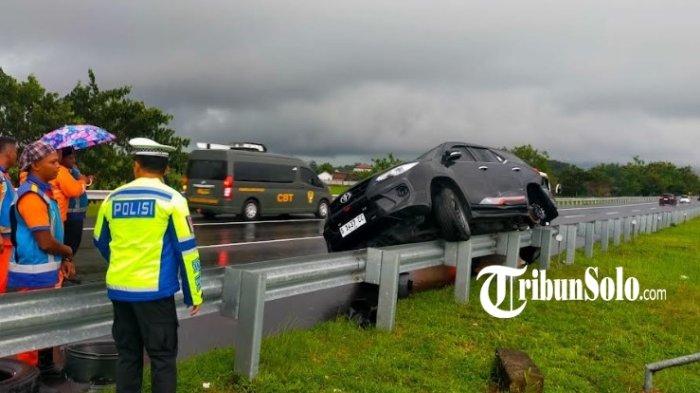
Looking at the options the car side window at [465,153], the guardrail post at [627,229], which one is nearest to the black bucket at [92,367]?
the car side window at [465,153]

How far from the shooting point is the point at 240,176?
60.1ft

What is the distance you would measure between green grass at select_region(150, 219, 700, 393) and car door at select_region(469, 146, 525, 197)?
1584 millimetres

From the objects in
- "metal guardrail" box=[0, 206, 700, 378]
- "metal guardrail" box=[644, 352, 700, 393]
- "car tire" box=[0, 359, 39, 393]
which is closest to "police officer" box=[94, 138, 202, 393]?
"metal guardrail" box=[0, 206, 700, 378]

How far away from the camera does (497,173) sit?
307 inches

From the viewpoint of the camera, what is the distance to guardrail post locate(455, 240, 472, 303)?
6496mm

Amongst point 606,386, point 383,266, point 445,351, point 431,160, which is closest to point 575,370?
point 606,386

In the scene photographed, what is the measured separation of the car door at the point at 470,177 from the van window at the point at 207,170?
1175 cm

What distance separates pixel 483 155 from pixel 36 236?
233 inches

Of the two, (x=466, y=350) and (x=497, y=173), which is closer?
(x=466, y=350)

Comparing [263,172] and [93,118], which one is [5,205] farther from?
[93,118]

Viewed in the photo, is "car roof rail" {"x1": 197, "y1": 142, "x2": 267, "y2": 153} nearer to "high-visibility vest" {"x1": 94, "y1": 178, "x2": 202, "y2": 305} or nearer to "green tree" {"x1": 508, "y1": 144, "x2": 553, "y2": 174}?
"high-visibility vest" {"x1": 94, "y1": 178, "x2": 202, "y2": 305}

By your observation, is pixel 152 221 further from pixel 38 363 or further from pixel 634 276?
pixel 634 276

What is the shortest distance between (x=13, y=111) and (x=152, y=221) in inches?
1132

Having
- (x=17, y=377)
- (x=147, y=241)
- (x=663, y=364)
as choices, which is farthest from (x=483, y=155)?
(x=17, y=377)
